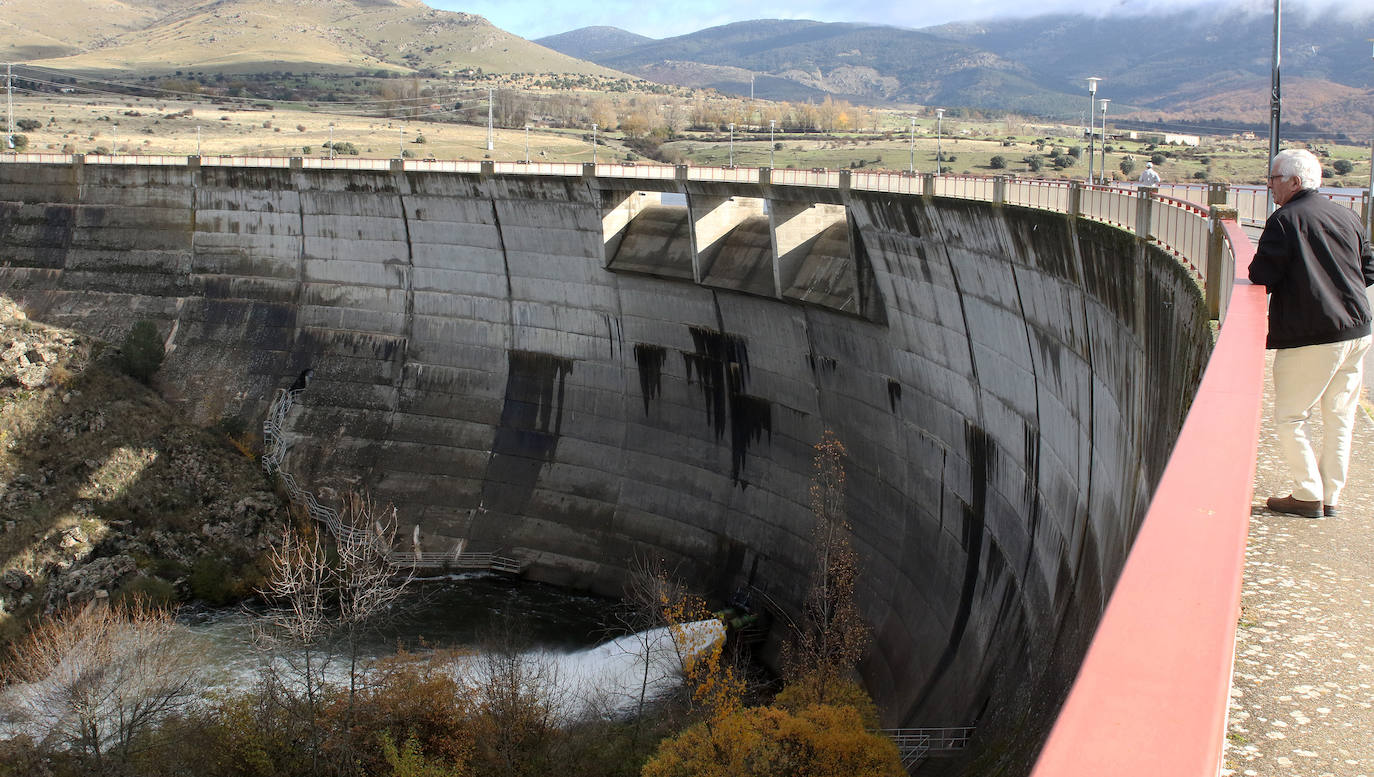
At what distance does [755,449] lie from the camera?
32.8 m

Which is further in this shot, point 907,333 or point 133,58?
point 133,58

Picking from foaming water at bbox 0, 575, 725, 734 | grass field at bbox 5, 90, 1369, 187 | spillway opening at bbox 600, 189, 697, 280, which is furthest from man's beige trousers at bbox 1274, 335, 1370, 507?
grass field at bbox 5, 90, 1369, 187

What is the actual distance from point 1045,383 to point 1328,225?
45.7ft

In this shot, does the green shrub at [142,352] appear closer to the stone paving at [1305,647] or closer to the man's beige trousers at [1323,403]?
the stone paving at [1305,647]

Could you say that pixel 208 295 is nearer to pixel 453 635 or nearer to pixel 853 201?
pixel 453 635

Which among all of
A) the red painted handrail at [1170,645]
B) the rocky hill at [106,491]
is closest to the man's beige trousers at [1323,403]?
the red painted handrail at [1170,645]

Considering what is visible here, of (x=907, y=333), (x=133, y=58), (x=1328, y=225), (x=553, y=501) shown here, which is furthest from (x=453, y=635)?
(x=133, y=58)

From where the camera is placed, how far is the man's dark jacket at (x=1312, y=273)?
697 centimetres

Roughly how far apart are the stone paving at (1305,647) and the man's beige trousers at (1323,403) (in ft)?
0.78

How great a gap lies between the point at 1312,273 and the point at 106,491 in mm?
40580

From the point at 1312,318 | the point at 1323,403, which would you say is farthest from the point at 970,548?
the point at 1312,318

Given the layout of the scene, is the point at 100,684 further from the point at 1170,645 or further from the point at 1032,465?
the point at 1170,645

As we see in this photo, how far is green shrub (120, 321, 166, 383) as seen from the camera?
149ft

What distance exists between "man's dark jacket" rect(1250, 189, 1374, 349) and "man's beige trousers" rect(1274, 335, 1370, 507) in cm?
13
